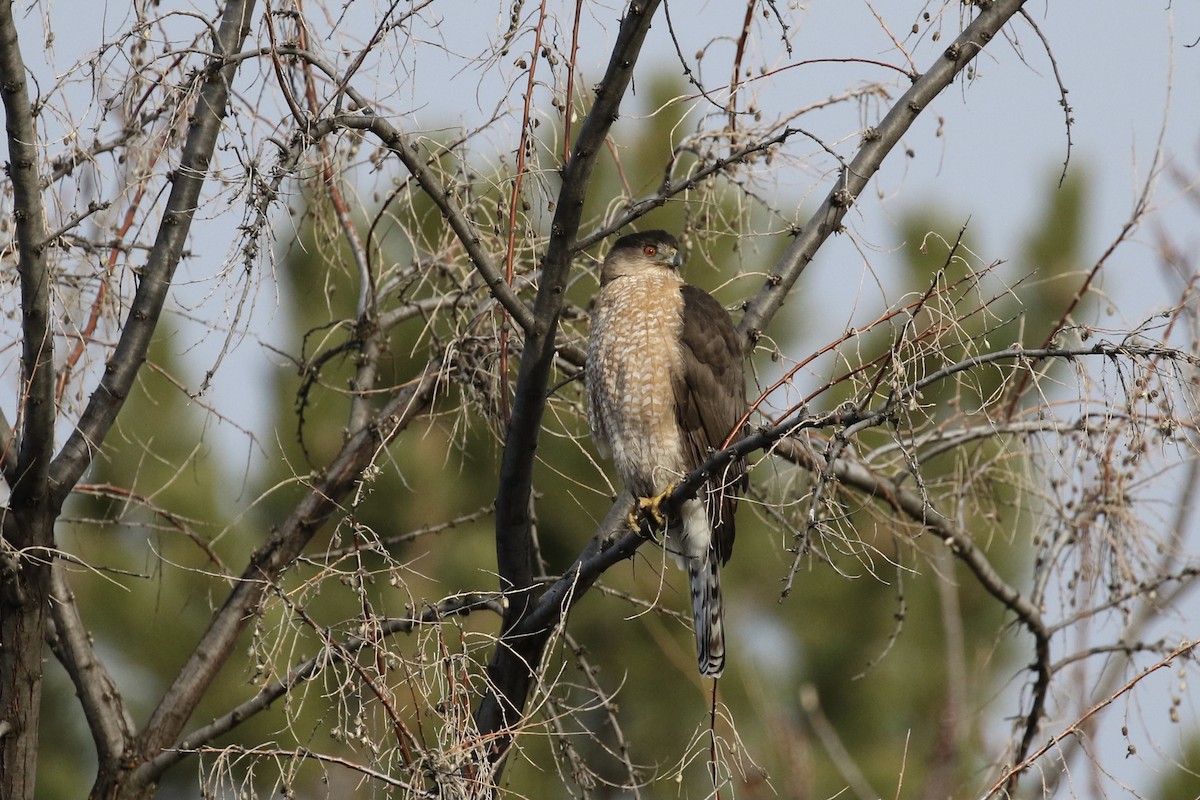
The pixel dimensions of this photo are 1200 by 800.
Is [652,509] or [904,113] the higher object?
[904,113]

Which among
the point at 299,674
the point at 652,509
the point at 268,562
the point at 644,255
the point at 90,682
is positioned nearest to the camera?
the point at 299,674

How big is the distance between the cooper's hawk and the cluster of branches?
232mm

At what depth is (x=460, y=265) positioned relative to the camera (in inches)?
195

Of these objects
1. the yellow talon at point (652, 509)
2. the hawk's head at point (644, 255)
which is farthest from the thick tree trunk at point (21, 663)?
the hawk's head at point (644, 255)

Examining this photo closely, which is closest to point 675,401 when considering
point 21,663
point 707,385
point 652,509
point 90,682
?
point 707,385

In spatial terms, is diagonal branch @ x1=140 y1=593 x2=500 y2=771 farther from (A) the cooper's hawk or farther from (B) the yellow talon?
(A) the cooper's hawk

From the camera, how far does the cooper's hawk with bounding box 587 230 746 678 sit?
4.64 m

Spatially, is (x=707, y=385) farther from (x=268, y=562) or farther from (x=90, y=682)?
(x=90, y=682)

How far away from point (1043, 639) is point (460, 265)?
261cm

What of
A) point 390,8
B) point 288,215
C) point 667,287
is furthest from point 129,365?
point 667,287

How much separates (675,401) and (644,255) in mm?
655

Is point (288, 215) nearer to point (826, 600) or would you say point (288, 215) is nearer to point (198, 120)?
point (198, 120)

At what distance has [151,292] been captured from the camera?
3799 millimetres

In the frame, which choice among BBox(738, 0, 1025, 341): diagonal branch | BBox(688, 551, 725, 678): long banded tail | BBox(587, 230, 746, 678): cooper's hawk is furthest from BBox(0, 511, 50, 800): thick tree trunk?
BBox(738, 0, 1025, 341): diagonal branch
